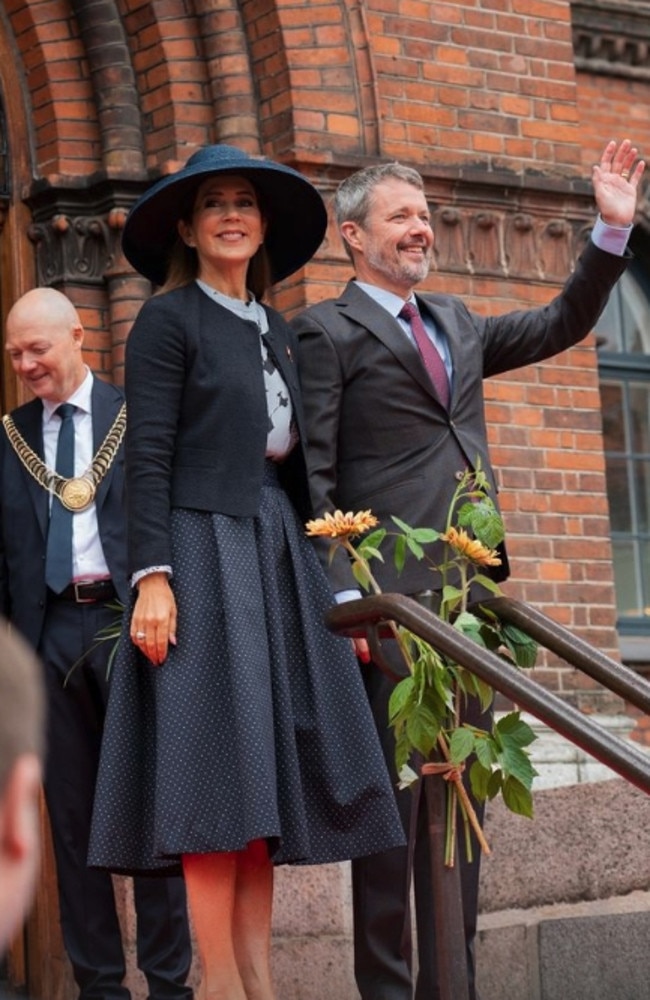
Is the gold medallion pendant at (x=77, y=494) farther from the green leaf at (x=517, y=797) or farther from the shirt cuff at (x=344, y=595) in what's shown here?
the green leaf at (x=517, y=797)

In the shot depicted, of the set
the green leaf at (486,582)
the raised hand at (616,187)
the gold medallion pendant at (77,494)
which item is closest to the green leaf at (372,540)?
the green leaf at (486,582)

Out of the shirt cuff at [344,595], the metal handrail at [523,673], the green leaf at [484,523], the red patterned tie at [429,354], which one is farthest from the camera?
the red patterned tie at [429,354]

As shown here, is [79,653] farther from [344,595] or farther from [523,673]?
[523,673]

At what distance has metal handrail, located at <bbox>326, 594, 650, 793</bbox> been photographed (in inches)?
136

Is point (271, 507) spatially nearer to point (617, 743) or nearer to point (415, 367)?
point (415, 367)

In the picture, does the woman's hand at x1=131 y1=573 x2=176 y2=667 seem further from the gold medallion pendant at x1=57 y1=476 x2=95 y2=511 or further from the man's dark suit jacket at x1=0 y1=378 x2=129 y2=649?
the gold medallion pendant at x1=57 y1=476 x2=95 y2=511

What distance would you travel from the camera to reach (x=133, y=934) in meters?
6.28

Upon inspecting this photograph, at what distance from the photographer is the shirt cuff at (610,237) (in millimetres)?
4816

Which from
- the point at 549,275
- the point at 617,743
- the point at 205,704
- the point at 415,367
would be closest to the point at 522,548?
the point at 549,275

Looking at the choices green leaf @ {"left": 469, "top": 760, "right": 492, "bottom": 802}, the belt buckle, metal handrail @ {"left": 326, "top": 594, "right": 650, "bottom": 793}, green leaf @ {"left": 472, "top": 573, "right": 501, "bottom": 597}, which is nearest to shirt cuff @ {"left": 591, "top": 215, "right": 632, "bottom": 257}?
green leaf @ {"left": 472, "top": 573, "right": 501, "bottom": 597}

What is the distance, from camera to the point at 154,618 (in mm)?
4246

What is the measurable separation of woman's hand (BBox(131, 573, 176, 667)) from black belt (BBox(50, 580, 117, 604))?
928mm

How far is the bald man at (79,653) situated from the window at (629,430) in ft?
16.5

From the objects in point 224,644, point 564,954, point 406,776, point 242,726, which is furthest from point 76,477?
point 564,954
